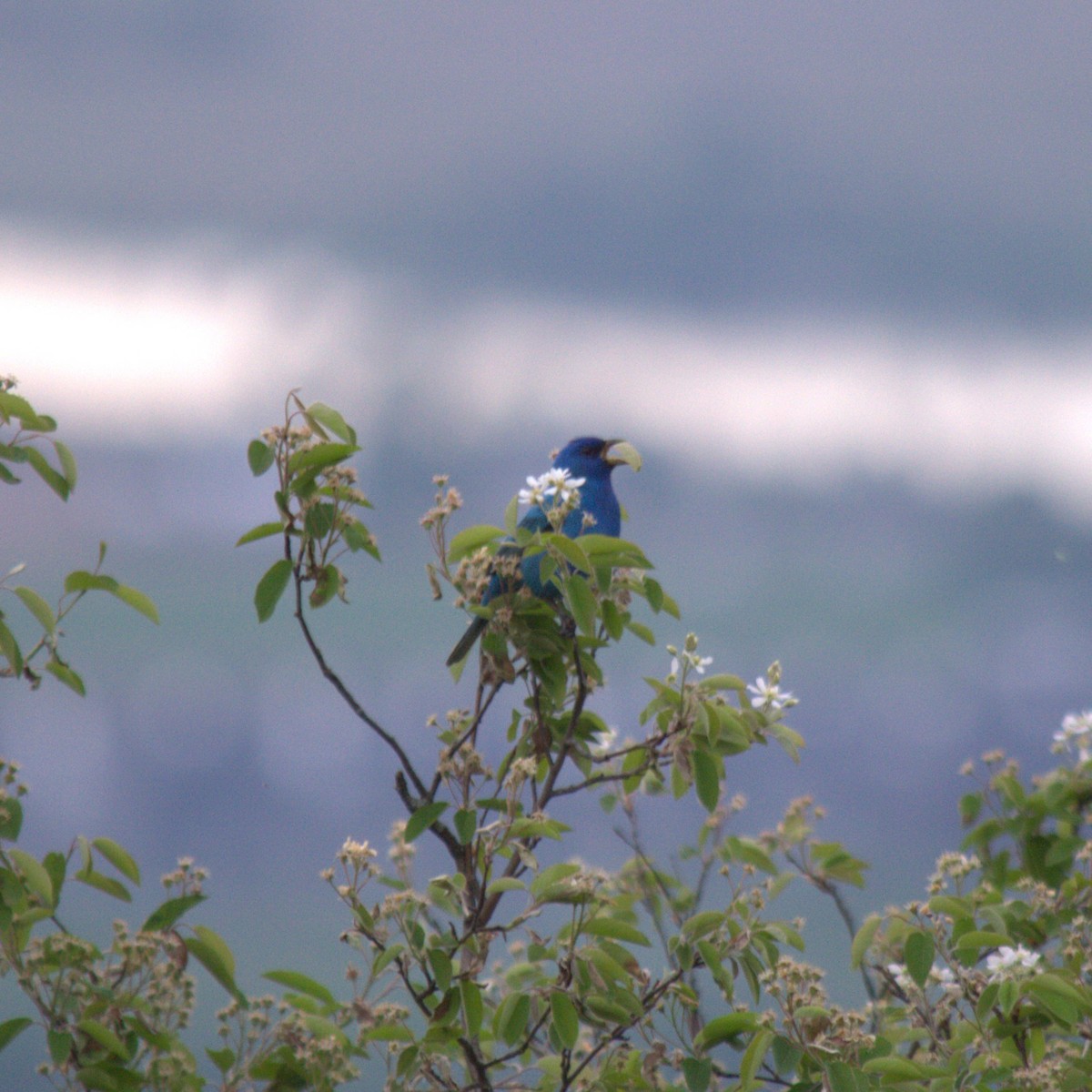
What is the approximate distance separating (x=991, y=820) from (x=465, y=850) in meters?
2.79

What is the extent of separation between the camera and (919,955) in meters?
3.08

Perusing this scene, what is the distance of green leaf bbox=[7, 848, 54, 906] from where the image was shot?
2961 millimetres

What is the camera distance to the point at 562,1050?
2980 millimetres

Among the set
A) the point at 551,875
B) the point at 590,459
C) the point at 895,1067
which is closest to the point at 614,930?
the point at 551,875

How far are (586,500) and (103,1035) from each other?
2532 millimetres

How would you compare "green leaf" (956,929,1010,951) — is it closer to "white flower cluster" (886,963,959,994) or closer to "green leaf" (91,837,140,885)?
"white flower cluster" (886,963,959,994)

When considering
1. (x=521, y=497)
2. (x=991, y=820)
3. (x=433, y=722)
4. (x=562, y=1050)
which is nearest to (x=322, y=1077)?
(x=562, y=1050)

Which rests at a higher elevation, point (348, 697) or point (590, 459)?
point (590, 459)

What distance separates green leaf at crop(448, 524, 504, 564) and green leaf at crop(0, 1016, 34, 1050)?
151 cm

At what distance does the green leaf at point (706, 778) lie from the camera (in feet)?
10.6

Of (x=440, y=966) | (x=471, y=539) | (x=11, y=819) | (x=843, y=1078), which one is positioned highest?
(x=471, y=539)

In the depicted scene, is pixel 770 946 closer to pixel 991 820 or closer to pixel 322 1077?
pixel 322 1077

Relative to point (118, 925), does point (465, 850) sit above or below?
above

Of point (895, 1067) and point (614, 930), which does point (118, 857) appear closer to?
point (614, 930)
